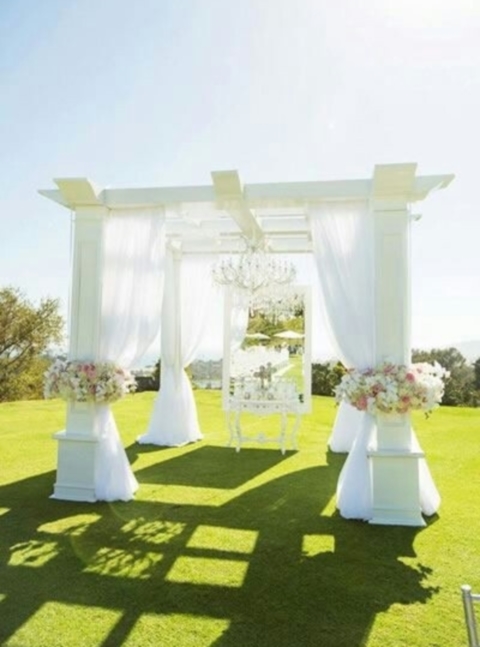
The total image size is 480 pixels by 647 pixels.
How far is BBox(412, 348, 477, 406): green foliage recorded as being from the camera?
13.7 m

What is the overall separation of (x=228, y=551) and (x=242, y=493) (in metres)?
1.39

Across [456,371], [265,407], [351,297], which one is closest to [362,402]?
[351,297]

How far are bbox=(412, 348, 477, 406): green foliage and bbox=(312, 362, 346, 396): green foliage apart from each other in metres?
4.09

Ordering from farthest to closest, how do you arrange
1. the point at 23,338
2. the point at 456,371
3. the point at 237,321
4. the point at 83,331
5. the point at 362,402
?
1. the point at 456,371
2. the point at 23,338
3. the point at 237,321
4. the point at 83,331
5. the point at 362,402

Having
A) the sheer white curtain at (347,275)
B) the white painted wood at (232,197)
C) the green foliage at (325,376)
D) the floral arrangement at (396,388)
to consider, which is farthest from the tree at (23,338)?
the floral arrangement at (396,388)

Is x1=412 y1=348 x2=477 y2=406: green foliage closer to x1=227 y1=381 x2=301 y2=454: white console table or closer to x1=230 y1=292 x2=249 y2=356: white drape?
x1=230 y1=292 x2=249 y2=356: white drape

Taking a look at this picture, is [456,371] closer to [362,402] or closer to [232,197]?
[362,402]

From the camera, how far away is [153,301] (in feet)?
15.1

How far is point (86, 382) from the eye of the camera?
4238 millimetres

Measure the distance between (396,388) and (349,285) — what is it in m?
0.99

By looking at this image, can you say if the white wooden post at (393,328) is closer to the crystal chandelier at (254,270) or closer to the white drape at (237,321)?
the crystal chandelier at (254,270)

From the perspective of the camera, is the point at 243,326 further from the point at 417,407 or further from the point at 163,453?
the point at 417,407

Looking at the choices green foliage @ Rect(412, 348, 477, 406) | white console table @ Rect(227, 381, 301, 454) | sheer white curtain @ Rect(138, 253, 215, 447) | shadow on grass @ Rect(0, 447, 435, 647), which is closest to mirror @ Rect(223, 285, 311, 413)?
white console table @ Rect(227, 381, 301, 454)

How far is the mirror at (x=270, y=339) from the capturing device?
24.1 feet
